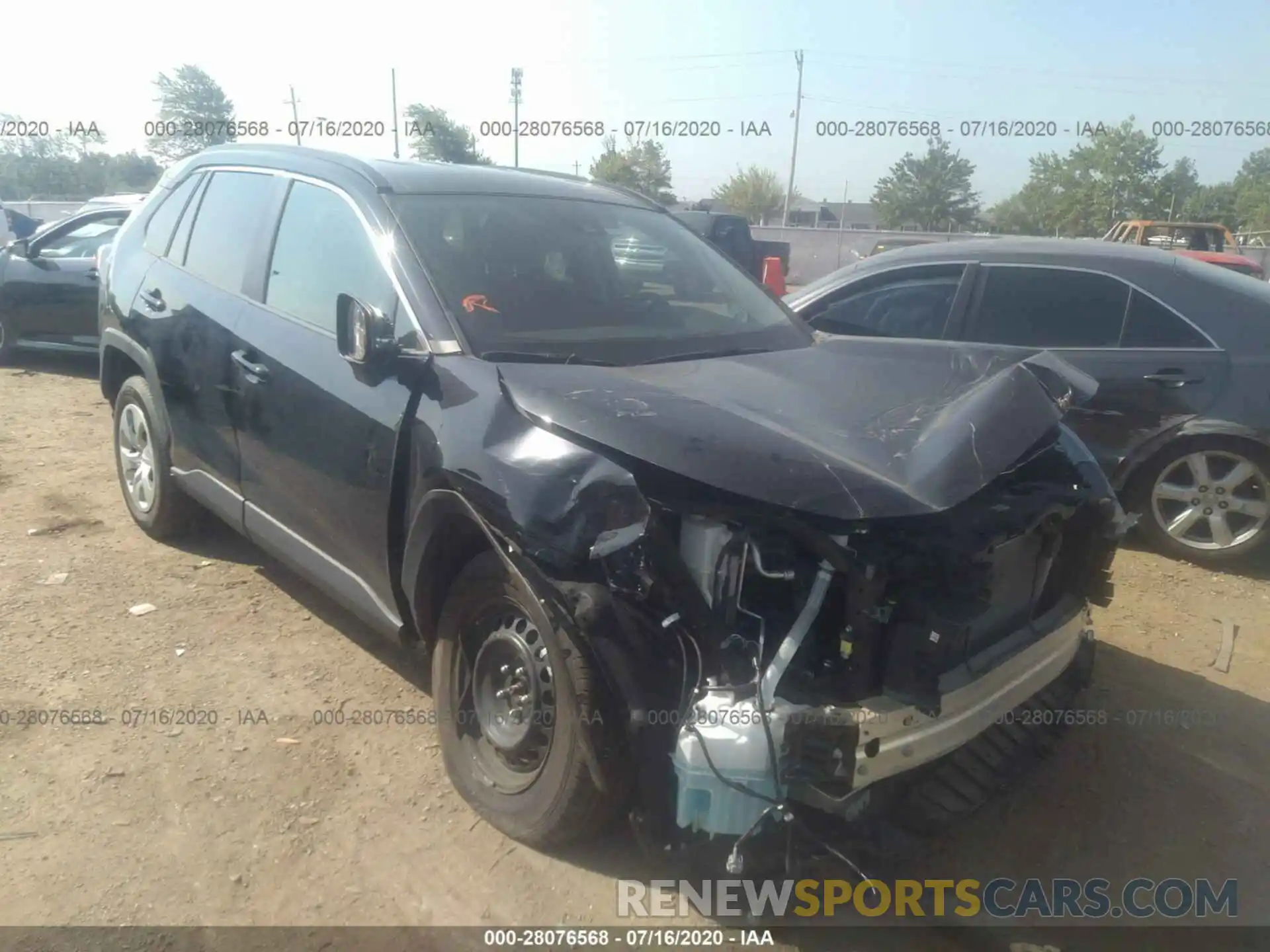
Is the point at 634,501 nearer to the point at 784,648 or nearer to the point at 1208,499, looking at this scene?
the point at 784,648

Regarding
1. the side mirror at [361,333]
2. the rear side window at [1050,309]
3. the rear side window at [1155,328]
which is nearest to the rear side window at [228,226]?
the side mirror at [361,333]

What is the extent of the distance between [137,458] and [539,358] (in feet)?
10.1

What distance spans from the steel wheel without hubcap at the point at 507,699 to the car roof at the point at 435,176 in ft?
5.33

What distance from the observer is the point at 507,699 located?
2783 mm

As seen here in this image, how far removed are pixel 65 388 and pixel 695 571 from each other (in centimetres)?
856

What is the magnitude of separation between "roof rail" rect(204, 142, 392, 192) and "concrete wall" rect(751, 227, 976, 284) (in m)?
27.5

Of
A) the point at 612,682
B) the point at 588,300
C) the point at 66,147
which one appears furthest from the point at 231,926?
the point at 66,147

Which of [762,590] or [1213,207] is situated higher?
[1213,207]

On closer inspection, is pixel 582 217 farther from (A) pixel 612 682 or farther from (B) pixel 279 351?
(A) pixel 612 682

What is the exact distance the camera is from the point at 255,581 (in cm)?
461

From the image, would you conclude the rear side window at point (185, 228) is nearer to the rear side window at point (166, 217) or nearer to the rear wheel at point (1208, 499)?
the rear side window at point (166, 217)

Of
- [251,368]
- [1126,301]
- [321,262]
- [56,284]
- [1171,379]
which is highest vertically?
[321,262]

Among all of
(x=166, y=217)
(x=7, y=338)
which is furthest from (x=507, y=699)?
(x=7, y=338)

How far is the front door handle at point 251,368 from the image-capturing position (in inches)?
140
